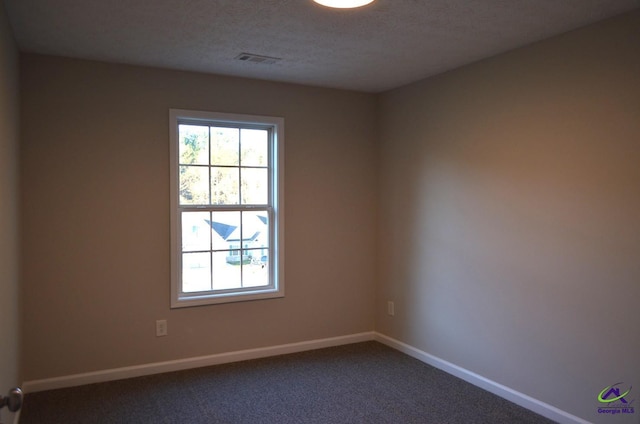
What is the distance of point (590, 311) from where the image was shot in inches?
112

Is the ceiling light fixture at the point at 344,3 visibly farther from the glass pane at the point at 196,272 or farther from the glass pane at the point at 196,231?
the glass pane at the point at 196,272

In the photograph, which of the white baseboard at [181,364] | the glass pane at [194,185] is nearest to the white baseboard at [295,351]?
the white baseboard at [181,364]

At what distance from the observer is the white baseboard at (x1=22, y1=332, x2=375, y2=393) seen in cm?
350

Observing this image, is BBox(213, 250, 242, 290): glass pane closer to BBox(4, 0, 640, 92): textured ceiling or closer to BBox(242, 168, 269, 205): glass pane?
BBox(242, 168, 269, 205): glass pane

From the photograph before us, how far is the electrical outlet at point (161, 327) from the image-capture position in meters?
3.84

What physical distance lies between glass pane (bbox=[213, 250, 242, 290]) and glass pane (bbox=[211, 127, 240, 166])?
2.59 feet

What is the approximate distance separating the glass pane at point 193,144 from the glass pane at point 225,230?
1.57 ft

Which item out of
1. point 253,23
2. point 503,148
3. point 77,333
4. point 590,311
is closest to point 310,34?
point 253,23

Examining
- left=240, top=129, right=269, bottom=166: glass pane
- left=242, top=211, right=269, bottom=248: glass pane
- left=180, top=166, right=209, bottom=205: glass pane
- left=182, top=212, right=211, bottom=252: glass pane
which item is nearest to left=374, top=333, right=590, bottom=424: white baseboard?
left=242, top=211, right=269, bottom=248: glass pane

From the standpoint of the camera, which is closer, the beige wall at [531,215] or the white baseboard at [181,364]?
the beige wall at [531,215]

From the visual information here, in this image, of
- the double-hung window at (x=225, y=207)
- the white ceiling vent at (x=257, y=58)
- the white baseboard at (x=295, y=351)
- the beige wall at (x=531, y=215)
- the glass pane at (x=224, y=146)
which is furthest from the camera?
the glass pane at (x=224, y=146)

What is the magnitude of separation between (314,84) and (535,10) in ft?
6.98

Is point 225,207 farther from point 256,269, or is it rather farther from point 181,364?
point 181,364

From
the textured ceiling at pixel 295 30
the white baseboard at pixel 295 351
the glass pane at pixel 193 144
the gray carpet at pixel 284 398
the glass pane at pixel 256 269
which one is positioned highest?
the textured ceiling at pixel 295 30
